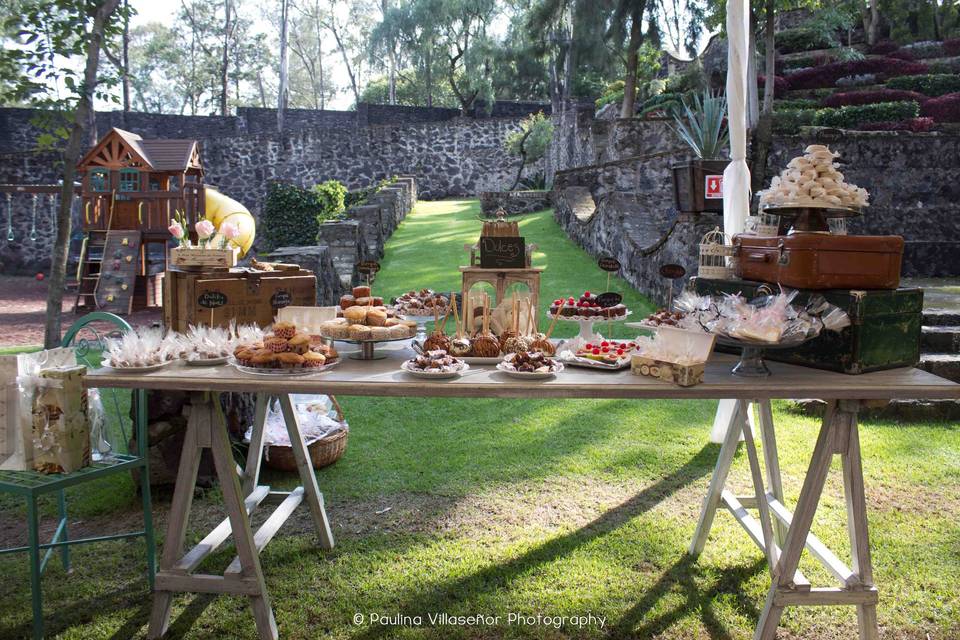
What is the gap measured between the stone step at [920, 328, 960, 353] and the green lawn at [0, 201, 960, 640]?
1139 mm

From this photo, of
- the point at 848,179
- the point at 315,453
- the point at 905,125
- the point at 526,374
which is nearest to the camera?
the point at 526,374

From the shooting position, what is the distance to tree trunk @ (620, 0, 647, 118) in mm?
18156

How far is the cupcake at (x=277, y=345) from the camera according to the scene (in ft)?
→ 9.16

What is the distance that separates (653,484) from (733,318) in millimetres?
2121

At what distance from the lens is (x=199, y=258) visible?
3.79 m

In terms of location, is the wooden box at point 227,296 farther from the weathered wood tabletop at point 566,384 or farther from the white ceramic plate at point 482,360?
the white ceramic plate at point 482,360

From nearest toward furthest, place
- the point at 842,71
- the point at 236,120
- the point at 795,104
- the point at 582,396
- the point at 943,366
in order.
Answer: the point at 582,396, the point at 943,366, the point at 795,104, the point at 842,71, the point at 236,120

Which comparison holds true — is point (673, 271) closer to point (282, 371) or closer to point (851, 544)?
point (851, 544)

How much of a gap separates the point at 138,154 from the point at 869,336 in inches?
477

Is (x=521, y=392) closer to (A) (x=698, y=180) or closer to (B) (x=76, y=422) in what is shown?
(B) (x=76, y=422)

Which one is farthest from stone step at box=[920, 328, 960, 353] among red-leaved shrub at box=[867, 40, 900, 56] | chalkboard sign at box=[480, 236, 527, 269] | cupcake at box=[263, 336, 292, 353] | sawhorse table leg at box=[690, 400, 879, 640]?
red-leaved shrub at box=[867, 40, 900, 56]

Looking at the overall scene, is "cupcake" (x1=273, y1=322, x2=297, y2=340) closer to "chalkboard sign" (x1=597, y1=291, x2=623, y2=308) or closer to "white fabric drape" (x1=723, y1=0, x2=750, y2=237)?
"chalkboard sign" (x1=597, y1=291, x2=623, y2=308)

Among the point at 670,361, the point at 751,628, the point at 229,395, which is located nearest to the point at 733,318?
the point at 670,361

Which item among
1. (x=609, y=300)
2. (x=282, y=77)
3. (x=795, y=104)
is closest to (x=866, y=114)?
(x=795, y=104)
